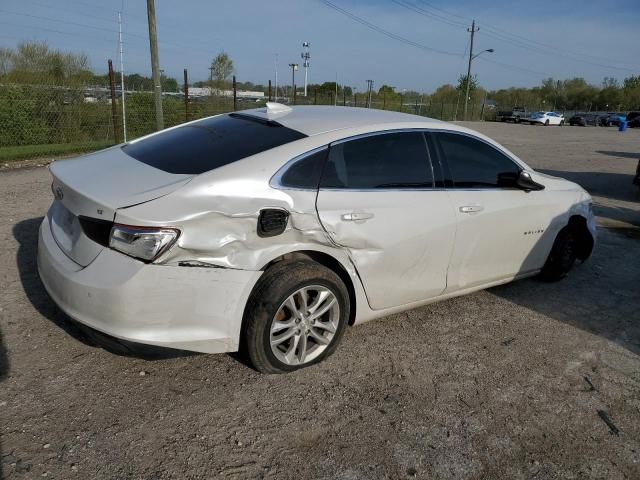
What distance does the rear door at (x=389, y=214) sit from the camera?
10.2ft

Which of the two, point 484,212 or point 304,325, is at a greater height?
point 484,212

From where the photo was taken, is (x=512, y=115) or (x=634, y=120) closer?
(x=634, y=120)

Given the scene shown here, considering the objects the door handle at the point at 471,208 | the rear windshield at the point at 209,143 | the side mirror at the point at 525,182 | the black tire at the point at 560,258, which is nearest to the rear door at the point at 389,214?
the door handle at the point at 471,208

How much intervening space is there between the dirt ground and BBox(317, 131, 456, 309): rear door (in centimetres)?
49

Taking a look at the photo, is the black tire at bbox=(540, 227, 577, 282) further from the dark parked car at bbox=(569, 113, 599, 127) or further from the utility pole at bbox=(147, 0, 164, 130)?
the dark parked car at bbox=(569, 113, 599, 127)

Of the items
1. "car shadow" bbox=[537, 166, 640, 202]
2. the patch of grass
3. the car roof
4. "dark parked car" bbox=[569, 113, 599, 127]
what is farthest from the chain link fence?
"dark parked car" bbox=[569, 113, 599, 127]

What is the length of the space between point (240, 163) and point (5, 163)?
9525 mm

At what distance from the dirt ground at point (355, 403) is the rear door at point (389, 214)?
0.49 meters

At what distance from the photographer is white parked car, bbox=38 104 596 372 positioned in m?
2.58

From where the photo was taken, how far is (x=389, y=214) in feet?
10.7

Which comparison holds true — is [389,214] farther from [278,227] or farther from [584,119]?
[584,119]

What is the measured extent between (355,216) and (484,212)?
1209 mm

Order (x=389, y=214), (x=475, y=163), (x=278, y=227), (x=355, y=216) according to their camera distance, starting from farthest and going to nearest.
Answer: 1. (x=475, y=163)
2. (x=389, y=214)
3. (x=355, y=216)
4. (x=278, y=227)

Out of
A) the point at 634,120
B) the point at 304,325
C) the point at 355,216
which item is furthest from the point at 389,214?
the point at 634,120
